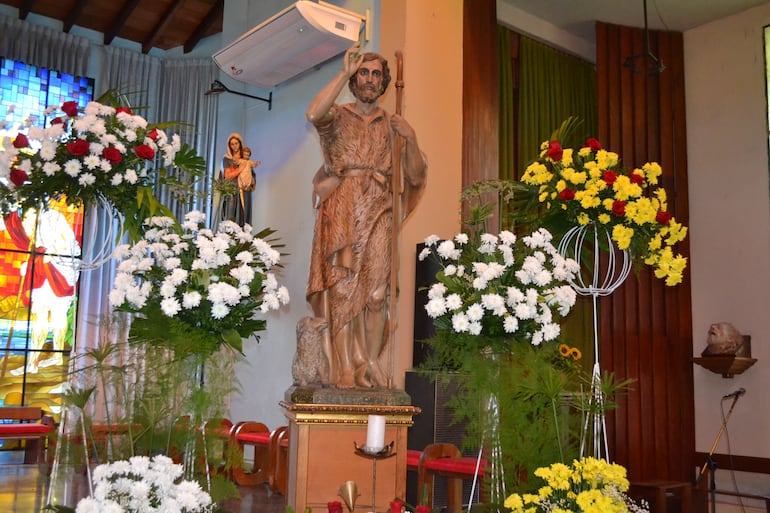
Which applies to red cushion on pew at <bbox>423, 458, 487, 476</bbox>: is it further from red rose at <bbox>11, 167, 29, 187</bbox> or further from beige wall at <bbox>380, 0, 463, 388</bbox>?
red rose at <bbox>11, 167, 29, 187</bbox>

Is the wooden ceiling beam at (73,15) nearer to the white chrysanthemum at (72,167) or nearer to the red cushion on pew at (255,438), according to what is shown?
the red cushion on pew at (255,438)

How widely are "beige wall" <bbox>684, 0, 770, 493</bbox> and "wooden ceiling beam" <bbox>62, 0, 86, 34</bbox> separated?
7608 mm

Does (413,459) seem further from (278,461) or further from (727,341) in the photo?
(727,341)

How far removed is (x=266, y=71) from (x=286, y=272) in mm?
2055

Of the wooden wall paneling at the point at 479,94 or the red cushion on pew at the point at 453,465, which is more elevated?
the wooden wall paneling at the point at 479,94

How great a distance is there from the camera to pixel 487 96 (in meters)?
7.37

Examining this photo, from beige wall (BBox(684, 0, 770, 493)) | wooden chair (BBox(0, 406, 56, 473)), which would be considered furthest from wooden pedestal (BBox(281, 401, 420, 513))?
beige wall (BBox(684, 0, 770, 493))

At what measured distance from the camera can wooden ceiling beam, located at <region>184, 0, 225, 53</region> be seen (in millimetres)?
10922

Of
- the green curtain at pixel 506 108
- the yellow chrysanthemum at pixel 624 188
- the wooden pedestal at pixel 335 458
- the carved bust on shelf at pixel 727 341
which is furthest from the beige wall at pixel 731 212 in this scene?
the wooden pedestal at pixel 335 458

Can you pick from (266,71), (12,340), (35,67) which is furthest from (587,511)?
(35,67)

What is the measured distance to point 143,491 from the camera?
8.00ft

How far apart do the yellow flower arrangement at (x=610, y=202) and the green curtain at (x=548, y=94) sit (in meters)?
4.82

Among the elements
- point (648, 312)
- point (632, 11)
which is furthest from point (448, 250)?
point (632, 11)

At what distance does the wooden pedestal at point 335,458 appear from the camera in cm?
378
